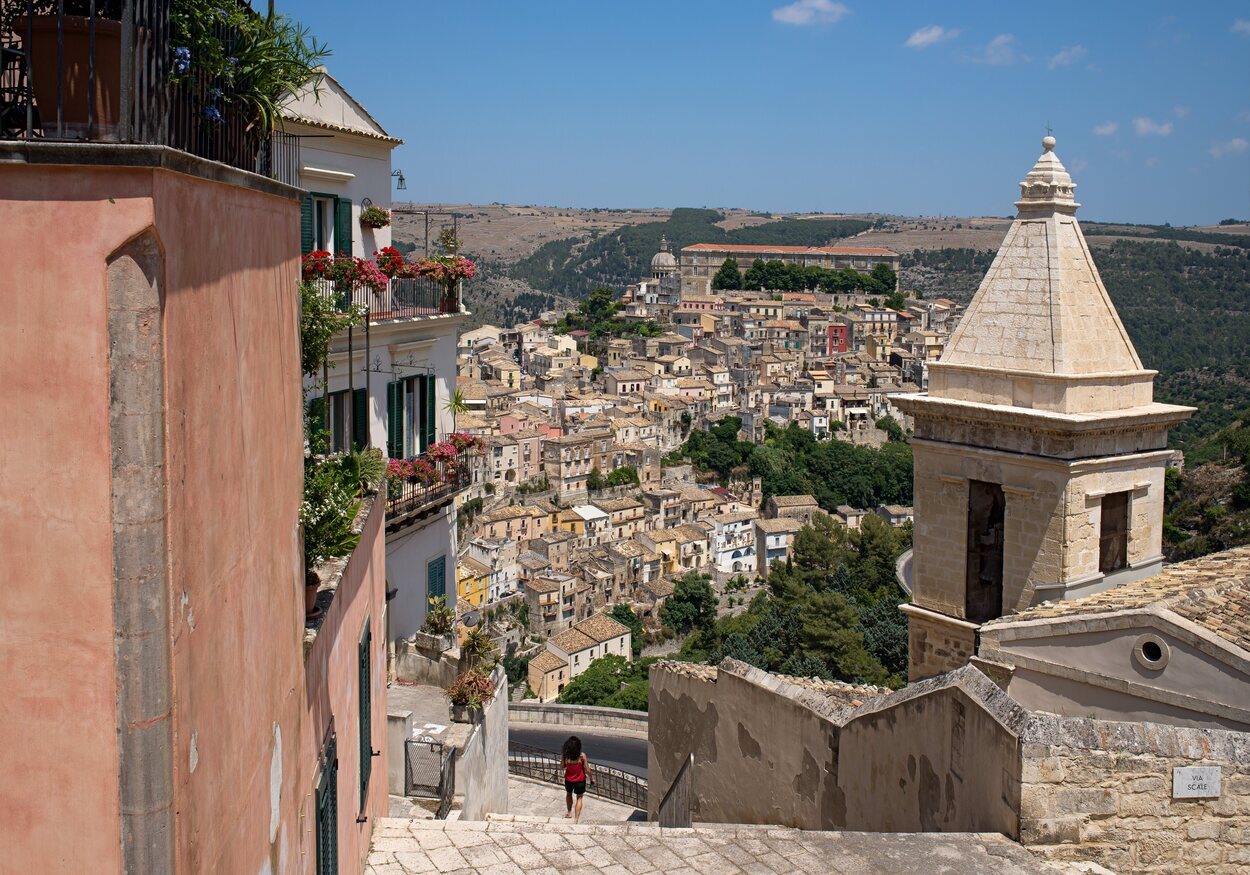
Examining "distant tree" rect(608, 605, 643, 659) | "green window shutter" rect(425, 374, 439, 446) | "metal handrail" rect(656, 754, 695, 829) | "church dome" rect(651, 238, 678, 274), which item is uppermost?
"church dome" rect(651, 238, 678, 274)

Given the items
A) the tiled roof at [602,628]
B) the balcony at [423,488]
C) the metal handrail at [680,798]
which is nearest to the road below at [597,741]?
the balcony at [423,488]

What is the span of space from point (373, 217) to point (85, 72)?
8900mm

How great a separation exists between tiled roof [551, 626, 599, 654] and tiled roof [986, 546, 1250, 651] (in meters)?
57.6

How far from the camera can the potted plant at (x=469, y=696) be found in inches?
416

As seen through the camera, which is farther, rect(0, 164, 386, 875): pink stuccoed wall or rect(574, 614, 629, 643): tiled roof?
rect(574, 614, 629, 643): tiled roof

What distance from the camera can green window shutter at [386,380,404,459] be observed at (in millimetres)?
12383

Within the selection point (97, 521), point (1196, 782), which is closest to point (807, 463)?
point (1196, 782)

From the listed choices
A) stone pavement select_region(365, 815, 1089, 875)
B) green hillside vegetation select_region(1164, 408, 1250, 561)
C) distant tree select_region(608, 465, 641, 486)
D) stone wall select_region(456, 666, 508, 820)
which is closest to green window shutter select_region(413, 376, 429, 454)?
stone wall select_region(456, 666, 508, 820)

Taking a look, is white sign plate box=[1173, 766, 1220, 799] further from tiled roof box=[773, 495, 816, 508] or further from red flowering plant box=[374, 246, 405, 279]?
tiled roof box=[773, 495, 816, 508]

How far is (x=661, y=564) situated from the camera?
8656cm

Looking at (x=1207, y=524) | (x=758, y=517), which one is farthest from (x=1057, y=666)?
(x=758, y=517)

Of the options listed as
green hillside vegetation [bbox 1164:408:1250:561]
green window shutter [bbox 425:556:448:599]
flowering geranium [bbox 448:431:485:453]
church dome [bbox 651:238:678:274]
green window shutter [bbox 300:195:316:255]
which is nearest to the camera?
green window shutter [bbox 300:195:316:255]

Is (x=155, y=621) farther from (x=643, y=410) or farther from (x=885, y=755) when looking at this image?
(x=643, y=410)

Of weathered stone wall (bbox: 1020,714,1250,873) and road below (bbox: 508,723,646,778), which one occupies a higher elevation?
weathered stone wall (bbox: 1020,714,1250,873)
